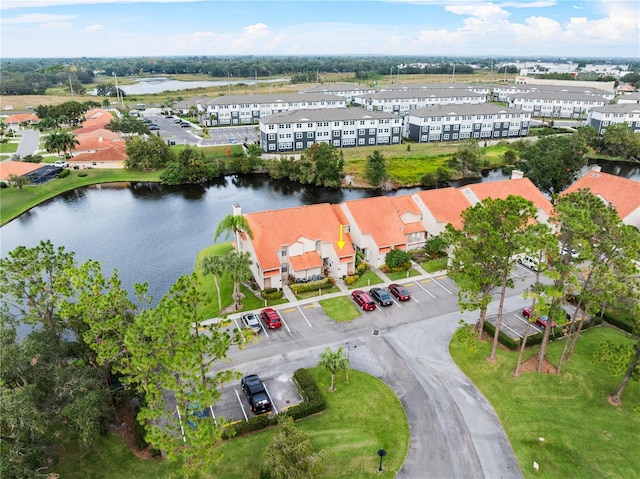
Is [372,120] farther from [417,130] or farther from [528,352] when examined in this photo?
[528,352]

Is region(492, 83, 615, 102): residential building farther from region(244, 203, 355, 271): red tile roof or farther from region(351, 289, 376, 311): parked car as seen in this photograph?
region(351, 289, 376, 311): parked car

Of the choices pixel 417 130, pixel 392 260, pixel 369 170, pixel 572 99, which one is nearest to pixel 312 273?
pixel 392 260

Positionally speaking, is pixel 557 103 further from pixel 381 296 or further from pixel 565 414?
pixel 565 414

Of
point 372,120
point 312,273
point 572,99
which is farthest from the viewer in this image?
point 572,99

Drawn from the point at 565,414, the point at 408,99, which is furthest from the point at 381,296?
the point at 408,99

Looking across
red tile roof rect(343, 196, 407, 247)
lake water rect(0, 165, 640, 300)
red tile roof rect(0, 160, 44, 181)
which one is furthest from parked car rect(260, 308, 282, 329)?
red tile roof rect(0, 160, 44, 181)

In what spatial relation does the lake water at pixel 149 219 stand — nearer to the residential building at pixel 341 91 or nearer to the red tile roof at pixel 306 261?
the red tile roof at pixel 306 261

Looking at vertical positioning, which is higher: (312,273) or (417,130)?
(417,130)
